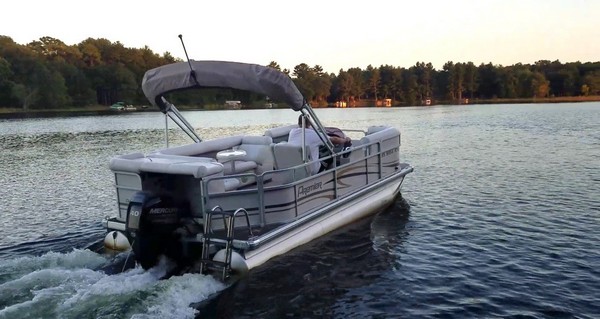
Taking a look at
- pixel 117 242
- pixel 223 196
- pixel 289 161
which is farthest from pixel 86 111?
pixel 223 196

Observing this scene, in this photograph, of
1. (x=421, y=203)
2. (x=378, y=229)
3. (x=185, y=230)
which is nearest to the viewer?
(x=185, y=230)

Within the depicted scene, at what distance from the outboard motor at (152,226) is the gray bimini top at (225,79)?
223 cm

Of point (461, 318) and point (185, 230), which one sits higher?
point (185, 230)

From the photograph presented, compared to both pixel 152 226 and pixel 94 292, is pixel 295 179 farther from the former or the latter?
pixel 94 292

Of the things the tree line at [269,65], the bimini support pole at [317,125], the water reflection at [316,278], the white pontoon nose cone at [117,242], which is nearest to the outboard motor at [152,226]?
the water reflection at [316,278]

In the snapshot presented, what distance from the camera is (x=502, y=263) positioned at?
905cm

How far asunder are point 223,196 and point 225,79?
2.08m

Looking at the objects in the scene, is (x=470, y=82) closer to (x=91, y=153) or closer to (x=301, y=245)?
(x=91, y=153)

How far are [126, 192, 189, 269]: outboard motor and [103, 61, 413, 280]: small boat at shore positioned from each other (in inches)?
0.6

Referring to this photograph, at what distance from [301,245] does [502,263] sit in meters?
3.56

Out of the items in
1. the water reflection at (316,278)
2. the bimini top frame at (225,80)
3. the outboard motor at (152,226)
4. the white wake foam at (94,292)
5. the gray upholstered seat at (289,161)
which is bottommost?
the water reflection at (316,278)

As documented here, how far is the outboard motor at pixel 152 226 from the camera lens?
7.55 metres

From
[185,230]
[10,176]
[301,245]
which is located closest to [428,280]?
[301,245]

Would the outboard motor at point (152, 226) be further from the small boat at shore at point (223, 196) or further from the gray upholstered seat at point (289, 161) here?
the gray upholstered seat at point (289, 161)
